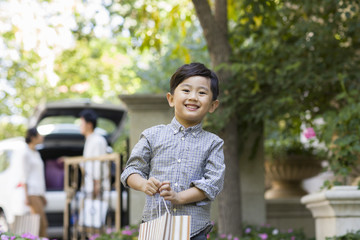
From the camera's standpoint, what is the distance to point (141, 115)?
6078 mm

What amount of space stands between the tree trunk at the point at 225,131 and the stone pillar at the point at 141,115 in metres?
0.78

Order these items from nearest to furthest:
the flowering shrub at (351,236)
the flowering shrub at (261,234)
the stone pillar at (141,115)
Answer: the flowering shrub at (351,236)
the flowering shrub at (261,234)
the stone pillar at (141,115)

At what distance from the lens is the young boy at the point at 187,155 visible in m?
2.36

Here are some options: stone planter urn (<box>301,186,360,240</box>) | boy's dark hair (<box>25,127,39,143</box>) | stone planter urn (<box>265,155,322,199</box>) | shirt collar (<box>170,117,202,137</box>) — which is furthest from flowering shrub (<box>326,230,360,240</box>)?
boy's dark hair (<box>25,127,39,143</box>)

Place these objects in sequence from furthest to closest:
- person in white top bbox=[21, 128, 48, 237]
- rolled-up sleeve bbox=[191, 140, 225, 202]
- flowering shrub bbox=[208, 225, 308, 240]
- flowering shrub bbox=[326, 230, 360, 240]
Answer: person in white top bbox=[21, 128, 48, 237] < flowering shrub bbox=[208, 225, 308, 240] < flowering shrub bbox=[326, 230, 360, 240] < rolled-up sleeve bbox=[191, 140, 225, 202]

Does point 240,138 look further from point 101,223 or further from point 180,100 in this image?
point 180,100

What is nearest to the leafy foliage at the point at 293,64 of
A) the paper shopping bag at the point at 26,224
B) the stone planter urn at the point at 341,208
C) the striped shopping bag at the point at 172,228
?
the stone planter urn at the point at 341,208

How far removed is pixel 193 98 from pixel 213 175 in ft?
1.13

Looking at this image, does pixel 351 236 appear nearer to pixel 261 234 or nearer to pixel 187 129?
pixel 261 234

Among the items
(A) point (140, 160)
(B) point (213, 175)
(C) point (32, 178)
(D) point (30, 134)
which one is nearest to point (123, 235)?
(C) point (32, 178)

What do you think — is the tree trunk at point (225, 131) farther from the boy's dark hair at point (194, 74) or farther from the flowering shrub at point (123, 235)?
the boy's dark hair at point (194, 74)

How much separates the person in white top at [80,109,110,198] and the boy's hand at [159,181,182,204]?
3.82m

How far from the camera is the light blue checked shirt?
236 centimetres

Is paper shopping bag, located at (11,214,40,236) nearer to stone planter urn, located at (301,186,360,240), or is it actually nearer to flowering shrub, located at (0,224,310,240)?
flowering shrub, located at (0,224,310,240)
